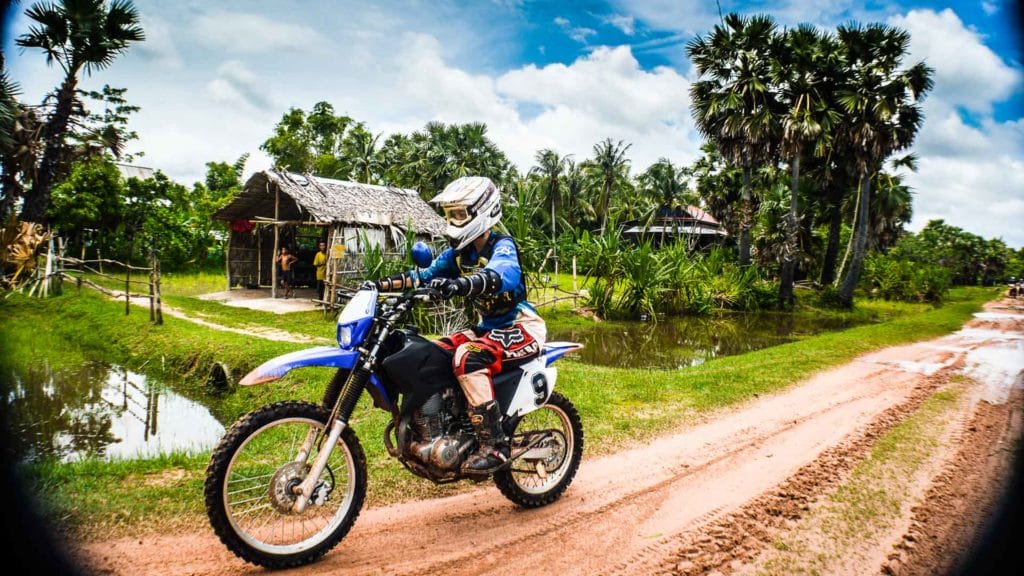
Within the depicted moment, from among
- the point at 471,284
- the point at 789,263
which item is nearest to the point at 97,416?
the point at 471,284

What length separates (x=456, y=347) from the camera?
10.4 ft

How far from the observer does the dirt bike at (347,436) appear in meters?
2.55

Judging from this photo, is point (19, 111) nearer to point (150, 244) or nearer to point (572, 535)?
point (572, 535)

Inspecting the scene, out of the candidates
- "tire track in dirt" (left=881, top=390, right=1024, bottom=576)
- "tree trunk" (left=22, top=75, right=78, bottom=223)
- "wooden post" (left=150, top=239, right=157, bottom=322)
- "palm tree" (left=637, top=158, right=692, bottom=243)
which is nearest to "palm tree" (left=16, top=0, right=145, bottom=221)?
"tree trunk" (left=22, top=75, right=78, bottom=223)

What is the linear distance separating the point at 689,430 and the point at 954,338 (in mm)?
10372

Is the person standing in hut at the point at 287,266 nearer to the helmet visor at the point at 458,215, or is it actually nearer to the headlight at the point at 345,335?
the helmet visor at the point at 458,215

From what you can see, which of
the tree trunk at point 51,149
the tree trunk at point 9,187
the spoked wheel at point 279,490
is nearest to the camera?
the spoked wheel at point 279,490

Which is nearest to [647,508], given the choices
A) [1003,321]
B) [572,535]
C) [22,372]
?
[572,535]

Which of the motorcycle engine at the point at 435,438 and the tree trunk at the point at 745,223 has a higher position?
the tree trunk at the point at 745,223

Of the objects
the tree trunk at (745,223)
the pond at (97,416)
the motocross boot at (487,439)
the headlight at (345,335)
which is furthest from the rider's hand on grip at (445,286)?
the tree trunk at (745,223)

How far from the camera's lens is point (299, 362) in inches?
104

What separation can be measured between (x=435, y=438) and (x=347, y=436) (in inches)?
18.9

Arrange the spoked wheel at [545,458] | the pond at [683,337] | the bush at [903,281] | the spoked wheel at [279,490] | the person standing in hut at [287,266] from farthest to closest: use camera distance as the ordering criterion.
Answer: the bush at [903,281]
the person standing in hut at [287,266]
the pond at [683,337]
the spoked wheel at [545,458]
the spoked wheel at [279,490]

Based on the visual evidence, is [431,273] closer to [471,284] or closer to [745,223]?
[471,284]
